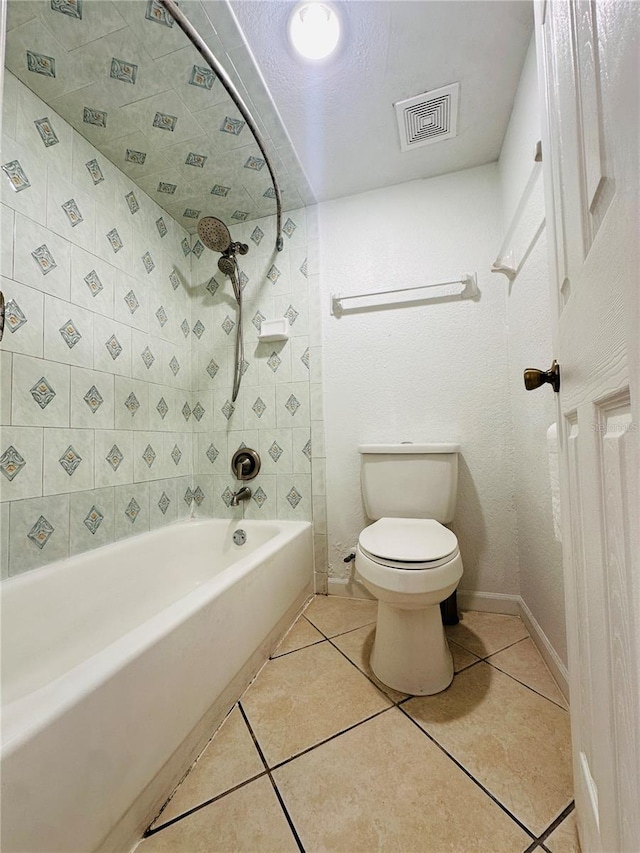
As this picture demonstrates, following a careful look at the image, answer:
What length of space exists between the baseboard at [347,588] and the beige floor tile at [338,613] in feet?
0.06

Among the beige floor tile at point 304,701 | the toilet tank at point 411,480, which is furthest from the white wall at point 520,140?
the beige floor tile at point 304,701

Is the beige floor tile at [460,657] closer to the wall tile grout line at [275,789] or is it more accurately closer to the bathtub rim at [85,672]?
the wall tile grout line at [275,789]

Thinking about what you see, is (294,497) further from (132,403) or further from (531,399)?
(531,399)

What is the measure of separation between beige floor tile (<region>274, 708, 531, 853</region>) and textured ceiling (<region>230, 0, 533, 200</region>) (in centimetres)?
205

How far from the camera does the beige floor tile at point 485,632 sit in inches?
49.8

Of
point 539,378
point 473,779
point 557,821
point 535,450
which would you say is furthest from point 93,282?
point 557,821

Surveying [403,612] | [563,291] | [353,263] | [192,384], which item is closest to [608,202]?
[563,291]

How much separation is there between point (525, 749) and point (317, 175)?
2.21 meters

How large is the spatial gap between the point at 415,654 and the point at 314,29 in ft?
6.46

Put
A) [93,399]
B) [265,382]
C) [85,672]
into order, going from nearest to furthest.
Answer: [85,672] → [93,399] → [265,382]

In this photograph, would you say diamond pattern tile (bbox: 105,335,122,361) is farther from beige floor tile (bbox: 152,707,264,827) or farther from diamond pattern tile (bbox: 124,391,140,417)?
beige floor tile (bbox: 152,707,264,827)

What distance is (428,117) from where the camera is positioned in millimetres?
1354

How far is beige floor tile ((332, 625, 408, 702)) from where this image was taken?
1.05 metres

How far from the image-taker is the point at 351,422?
1.73 m
